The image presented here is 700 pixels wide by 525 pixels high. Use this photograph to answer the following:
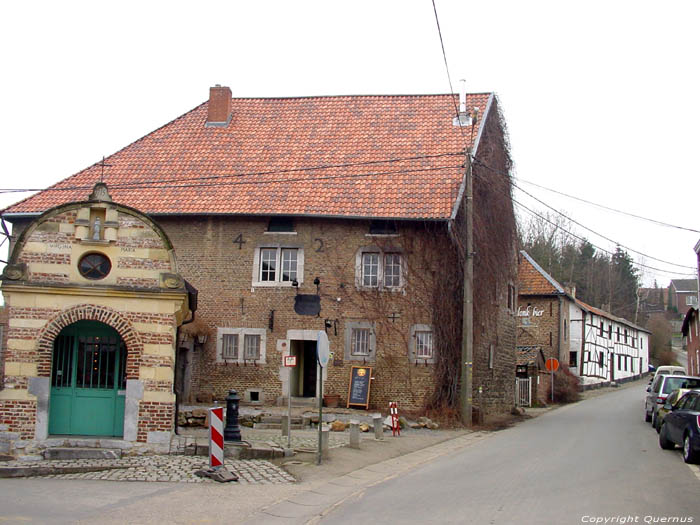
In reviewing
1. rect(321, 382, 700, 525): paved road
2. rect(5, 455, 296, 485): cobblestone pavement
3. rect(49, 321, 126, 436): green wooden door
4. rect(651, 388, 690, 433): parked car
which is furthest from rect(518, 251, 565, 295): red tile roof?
rect(5, 455, 296, 485): cobblestone pavement

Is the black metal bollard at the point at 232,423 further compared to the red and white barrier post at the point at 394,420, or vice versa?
the red and white barrier post at the point at 394,420

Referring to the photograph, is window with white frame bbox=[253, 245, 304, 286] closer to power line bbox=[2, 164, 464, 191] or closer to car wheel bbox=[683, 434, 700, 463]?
power line bbox=[2, 164, 464, 191]

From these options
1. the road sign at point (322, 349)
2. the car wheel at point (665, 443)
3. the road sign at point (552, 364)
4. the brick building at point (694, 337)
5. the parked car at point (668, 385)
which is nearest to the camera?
the road sign at point (322, 349)

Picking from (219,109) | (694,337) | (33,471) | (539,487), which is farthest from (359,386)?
(694,337)

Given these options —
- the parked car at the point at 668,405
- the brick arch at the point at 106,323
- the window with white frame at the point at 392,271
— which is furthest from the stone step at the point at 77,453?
the parked car at the point at 668,405

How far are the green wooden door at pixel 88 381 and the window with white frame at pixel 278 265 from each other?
978cm

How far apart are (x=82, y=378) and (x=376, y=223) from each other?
39.4ft

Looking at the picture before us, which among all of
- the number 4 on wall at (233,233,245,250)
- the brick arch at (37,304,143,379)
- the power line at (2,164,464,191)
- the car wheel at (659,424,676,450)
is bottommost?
the car wheel at (659,424,676,450)

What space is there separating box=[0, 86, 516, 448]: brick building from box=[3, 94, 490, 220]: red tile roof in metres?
0.06

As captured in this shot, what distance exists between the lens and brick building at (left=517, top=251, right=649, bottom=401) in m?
41.1

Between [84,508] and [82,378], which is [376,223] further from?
[84,508]

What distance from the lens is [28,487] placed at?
11.1m

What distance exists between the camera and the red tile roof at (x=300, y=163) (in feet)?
79.8

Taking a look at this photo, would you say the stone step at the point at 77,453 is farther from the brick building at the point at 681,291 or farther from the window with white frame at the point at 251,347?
the brick building at the point at 681,291
